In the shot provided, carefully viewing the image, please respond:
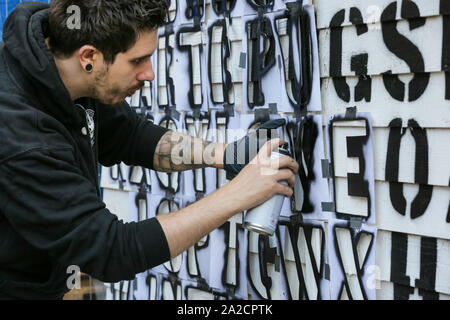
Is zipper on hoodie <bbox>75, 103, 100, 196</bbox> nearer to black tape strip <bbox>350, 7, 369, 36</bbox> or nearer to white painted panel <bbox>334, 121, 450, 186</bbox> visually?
white painted panel <bbox>334, 121, 450, 186</bbox>

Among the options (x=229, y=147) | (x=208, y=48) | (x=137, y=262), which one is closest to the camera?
(x=137, y=262)

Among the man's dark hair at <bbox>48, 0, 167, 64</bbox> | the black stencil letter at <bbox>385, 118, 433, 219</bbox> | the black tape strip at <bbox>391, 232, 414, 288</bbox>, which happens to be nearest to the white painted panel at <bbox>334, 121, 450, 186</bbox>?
the black stencil letter at <bbox>385, 118, 433, 219</bbox>

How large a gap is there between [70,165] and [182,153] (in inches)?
29.8

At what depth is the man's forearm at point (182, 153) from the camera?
2.54 metres

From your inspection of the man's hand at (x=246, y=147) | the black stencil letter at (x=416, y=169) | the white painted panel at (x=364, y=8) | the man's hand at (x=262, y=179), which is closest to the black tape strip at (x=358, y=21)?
the white painted panel at (x=364, y=8)

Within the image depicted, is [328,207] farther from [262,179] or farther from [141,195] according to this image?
[141,195]

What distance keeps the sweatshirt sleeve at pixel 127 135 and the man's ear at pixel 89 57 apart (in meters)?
0.53

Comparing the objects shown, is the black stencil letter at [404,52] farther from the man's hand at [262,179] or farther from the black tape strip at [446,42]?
the man's hand at [262,179]

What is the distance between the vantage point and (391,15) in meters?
2.18

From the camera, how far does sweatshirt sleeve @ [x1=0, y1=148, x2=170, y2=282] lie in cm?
184

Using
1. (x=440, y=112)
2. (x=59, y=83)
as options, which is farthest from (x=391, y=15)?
(x=59, y=83)

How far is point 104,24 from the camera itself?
1.98 m

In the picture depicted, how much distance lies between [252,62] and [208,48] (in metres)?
0.36
